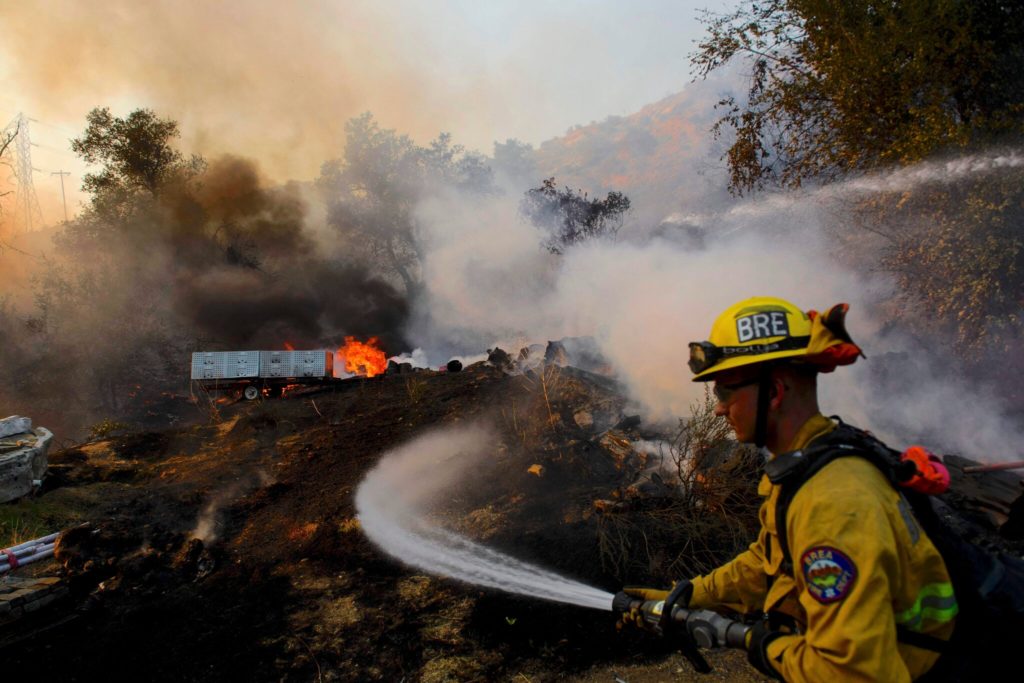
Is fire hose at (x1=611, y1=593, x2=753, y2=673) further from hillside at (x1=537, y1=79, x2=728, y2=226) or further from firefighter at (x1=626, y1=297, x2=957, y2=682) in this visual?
hillside at (x1=537, y1=79, x2=728, y2=226)

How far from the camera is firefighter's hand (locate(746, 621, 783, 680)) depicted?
1861 mm

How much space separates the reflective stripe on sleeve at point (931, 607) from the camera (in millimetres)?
1640

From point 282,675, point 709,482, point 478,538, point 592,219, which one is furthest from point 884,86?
point 592,219

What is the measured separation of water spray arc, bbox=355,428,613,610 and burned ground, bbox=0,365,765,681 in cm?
17

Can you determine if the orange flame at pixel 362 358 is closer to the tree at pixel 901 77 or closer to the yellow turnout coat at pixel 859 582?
the tree at pixel 901 77

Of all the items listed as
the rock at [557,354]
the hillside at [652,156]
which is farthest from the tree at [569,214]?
A: the hillside at [652,156]

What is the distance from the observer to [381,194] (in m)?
35.9

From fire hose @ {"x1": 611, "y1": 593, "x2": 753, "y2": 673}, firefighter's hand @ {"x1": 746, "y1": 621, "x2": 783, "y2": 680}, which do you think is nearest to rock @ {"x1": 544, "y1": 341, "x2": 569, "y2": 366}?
fire hose @ {"x1": 611, "y1": 593, "x2": 753, "y2": 673}

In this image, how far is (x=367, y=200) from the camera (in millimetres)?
36125

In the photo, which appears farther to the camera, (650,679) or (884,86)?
(884,86)

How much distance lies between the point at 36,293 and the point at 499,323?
22794 millimetres

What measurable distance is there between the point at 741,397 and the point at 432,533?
5.84 m

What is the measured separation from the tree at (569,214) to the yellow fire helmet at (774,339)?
23.9 meters

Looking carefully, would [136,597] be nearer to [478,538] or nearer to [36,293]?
[478,538]
